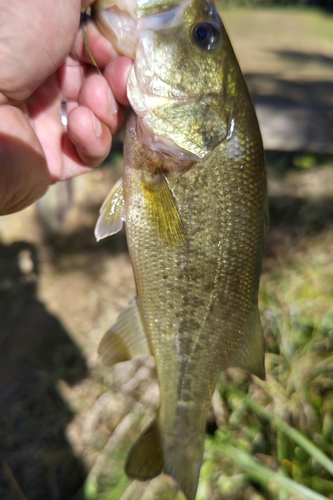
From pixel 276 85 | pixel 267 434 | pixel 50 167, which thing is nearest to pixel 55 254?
pixel 50 167

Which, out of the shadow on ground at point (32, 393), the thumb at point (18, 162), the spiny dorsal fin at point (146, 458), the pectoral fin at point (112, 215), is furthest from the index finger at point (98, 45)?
the shadow on ground at point (32, 393)

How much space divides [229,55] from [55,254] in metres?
3.20

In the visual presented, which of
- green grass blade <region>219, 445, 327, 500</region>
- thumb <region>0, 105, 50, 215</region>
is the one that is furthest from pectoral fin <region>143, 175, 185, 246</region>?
green grass blade <region>219, 445, 327, 500</region>

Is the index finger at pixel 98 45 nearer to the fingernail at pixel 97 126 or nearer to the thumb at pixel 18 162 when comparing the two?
the fingernail at pixel 97 126

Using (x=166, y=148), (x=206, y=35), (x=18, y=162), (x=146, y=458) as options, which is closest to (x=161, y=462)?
(x=146, y=458)

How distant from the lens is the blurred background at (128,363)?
2.12 metres

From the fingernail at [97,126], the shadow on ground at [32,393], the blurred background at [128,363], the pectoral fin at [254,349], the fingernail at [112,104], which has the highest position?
the fingernail at [112,104]

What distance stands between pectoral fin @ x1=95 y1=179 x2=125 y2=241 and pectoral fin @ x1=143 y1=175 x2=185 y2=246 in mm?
120

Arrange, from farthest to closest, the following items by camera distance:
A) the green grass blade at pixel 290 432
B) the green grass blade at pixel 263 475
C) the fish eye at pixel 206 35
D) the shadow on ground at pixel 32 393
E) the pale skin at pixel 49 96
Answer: the shadow on ground at pixel 32 393 → the green grass blade at pixel 290 432 → the green grass blade at pixel 263 475 → the pale skin at pixel 49 96 → the fish eye at pixel 206 35

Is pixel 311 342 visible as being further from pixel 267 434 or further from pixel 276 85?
pixel 276 85

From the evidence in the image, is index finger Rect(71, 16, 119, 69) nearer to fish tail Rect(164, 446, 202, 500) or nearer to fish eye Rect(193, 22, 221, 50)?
fish eye Rect(193, 22, 221, 50)

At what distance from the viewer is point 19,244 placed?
13.5ft

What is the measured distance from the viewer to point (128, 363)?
8.95ft

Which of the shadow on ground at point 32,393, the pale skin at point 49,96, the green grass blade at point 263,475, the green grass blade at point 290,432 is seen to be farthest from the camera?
the shadow on ground at point 32,393
